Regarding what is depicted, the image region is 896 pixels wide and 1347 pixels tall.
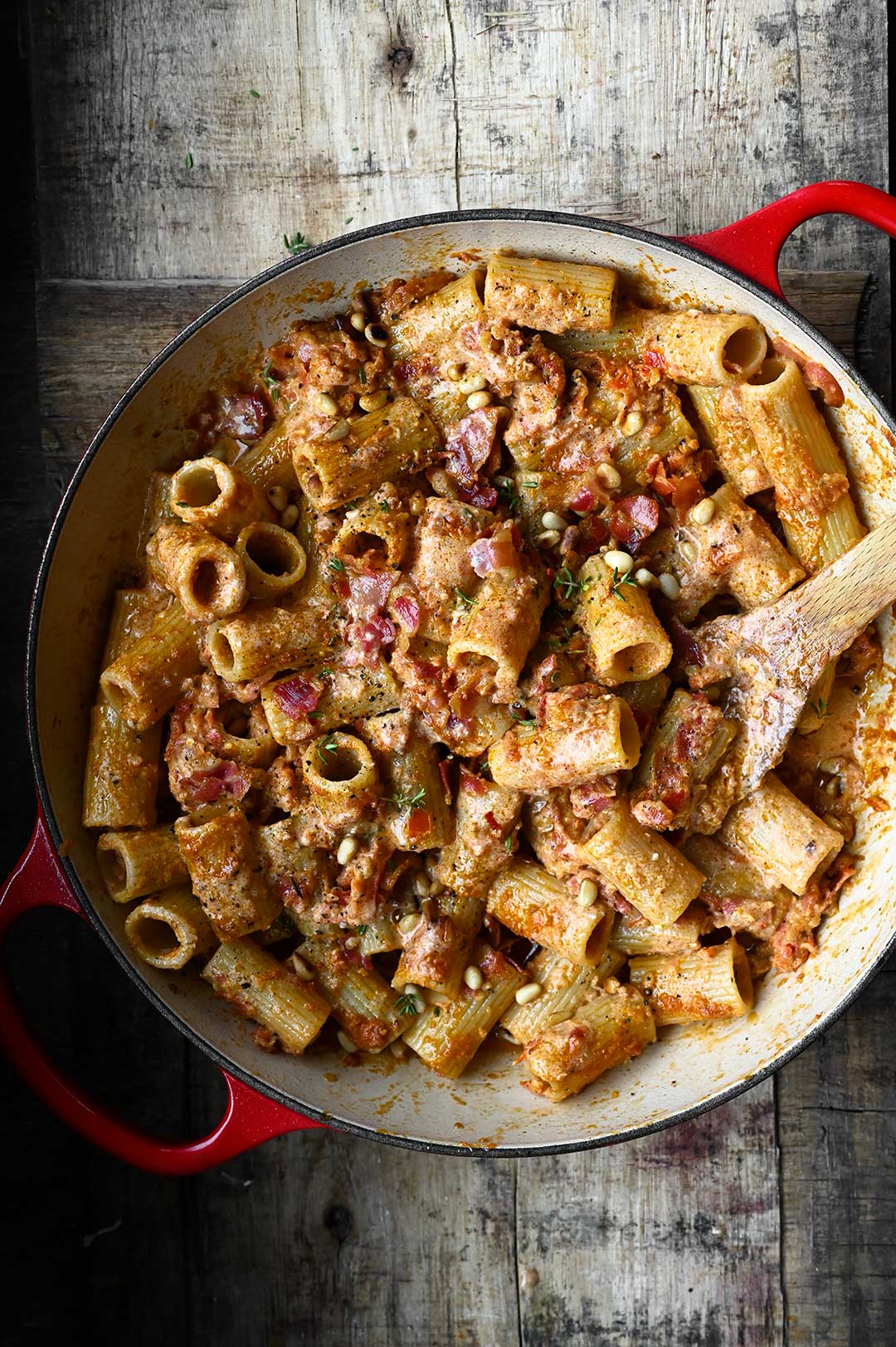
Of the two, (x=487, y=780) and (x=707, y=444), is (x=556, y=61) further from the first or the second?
(x=487, y=780)

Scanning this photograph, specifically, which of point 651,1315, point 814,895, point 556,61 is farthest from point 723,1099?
point 556,61

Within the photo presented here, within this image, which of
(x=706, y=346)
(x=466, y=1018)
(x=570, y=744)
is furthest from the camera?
(x=466, y=1018)

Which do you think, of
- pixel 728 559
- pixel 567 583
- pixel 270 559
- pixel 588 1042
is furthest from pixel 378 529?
pixel 588 1042

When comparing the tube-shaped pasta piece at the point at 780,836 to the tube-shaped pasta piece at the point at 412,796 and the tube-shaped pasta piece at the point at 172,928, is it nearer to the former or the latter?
the tube-shaped pasta piece at the point at 412,796

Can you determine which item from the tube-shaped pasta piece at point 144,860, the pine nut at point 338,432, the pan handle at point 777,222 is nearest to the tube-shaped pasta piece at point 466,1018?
the tube-shaped pasta piece at point 144,860

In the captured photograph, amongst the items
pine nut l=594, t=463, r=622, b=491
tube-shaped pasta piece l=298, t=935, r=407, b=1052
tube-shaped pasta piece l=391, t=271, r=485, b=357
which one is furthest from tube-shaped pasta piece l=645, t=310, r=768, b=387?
tube-shaped pasta piece l=298, t=935, r=407, b=1052

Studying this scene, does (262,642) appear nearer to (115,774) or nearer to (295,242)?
(115,774)

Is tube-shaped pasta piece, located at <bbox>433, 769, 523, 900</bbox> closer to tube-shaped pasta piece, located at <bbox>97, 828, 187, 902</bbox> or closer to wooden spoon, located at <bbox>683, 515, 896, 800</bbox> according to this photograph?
wooden spoon, located at <bbox>683, 515, 896, 800</bbox>
